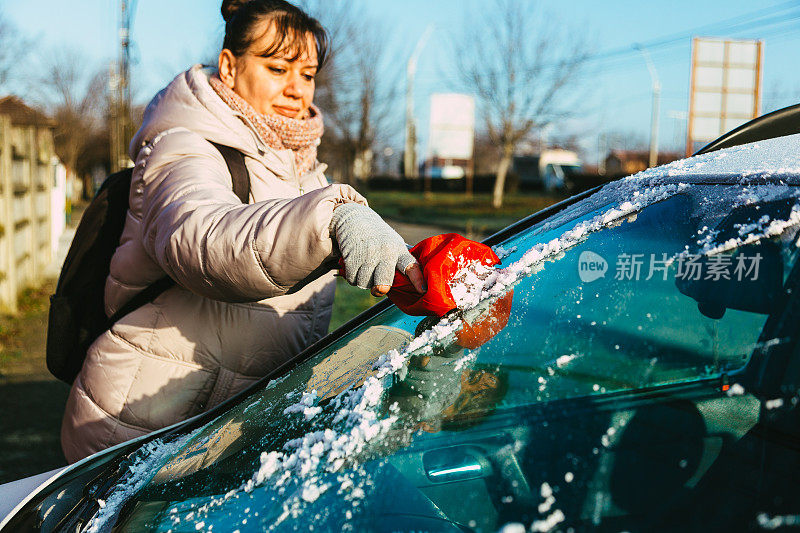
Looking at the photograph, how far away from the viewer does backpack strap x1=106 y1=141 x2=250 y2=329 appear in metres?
1.72

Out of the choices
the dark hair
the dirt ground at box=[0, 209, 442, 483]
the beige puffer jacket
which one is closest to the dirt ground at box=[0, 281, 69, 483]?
the dirt ground at box=[0, 209, 442, 483]

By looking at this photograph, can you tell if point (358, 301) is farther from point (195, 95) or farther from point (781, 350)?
point (781, 350)

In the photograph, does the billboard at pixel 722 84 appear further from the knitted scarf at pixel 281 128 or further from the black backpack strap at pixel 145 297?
the black backpack strap at pixel 145 297

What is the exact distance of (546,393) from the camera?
1.06 metres

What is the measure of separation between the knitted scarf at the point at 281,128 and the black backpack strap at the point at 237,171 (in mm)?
117

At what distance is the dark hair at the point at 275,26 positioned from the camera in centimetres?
185

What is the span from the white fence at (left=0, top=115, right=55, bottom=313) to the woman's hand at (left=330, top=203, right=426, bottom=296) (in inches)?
263

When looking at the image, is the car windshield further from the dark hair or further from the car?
the dark hair

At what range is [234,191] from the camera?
5.62 feet

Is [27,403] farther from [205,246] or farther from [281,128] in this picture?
[205,246]

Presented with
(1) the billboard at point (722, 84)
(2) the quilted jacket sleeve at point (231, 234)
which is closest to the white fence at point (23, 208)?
(2) the quilted jacket sleeve at point (231, 234)

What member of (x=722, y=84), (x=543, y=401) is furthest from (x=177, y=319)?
(x=722, y=84)

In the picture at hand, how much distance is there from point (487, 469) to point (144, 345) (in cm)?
105

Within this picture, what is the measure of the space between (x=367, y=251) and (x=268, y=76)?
0.93m
